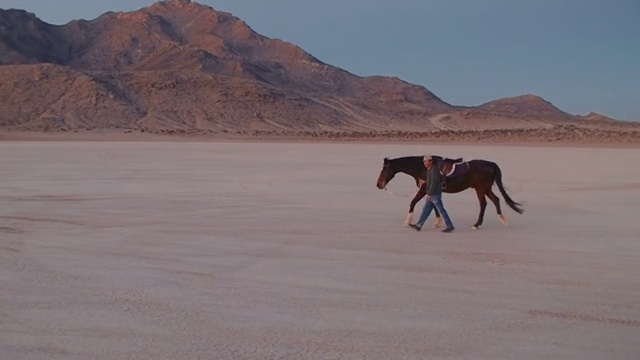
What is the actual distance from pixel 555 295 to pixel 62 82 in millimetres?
96114

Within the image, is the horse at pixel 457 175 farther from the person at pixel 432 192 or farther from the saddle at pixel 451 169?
the person at pixel 432 192

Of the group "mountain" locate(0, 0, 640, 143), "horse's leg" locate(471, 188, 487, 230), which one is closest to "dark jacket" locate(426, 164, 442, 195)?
"horse's leg" locate(471, 188, 487, 230)

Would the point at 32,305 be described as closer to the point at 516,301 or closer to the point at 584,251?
the point at 516,301

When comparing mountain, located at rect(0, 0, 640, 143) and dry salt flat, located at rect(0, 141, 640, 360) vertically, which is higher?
mountain, located at rect(0, 0, 640, 143)

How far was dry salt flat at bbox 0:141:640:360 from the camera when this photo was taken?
6.77 meters

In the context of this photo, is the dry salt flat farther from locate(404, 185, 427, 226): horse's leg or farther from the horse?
the horse

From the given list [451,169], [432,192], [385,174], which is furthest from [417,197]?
[385,174]

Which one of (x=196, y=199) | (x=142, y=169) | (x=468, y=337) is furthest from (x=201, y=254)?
(x=142, y=169)

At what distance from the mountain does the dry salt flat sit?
221 feet

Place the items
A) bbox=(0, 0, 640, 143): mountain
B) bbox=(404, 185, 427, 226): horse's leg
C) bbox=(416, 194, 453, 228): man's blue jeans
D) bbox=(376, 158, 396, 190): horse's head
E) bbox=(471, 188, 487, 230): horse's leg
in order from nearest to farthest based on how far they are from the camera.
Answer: bbox=(416, 194, 453, 228): man's blue jeans
bbox=(404, 185, 427, 226): horse's leg
bbox=(471, 188, 487, 230): horse's leg
bbox=(376, 158, 396, 190): horse's head
bbox=(0, 0, 640, 143): mountain

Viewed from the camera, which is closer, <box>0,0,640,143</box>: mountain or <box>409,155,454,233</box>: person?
<box>409,155,454,233</box>: person

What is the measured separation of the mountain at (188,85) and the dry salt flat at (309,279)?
6723 cm

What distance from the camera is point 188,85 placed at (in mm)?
104250

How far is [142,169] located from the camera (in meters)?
28.1
